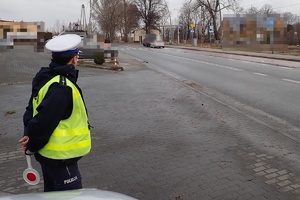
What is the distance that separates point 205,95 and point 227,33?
32.6 meters

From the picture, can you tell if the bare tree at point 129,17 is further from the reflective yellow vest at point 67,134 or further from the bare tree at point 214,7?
the reflective yellow vest at point 67,134

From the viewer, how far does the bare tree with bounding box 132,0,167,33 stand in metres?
84.5

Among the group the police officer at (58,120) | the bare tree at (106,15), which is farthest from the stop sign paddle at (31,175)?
the bare tree at (106,15)

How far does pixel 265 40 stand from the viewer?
34.5 meters

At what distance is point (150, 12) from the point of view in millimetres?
84812

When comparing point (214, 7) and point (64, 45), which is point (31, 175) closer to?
point (64, 45)

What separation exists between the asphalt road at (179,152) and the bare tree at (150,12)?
7812 centimetres

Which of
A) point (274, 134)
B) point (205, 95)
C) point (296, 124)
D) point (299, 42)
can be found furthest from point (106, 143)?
point (299, 42)

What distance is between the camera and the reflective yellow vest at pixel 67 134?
2.48 m

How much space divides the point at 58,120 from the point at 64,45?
58 cm

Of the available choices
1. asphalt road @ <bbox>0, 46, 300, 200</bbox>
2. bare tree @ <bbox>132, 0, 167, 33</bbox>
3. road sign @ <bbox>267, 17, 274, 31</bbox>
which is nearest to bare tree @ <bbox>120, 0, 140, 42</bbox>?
bare tree @ <bbox>132, 0, 167, 33</bbox>

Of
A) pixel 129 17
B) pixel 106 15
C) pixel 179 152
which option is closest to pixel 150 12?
pixel 129 17

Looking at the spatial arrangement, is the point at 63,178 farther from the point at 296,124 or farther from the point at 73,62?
the point at 296,124

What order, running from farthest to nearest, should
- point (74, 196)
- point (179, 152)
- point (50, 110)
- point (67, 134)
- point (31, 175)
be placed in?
point (179, 152)
point (31, 175)
point (67, 134)
point (50, 110)
point (74, 196)
